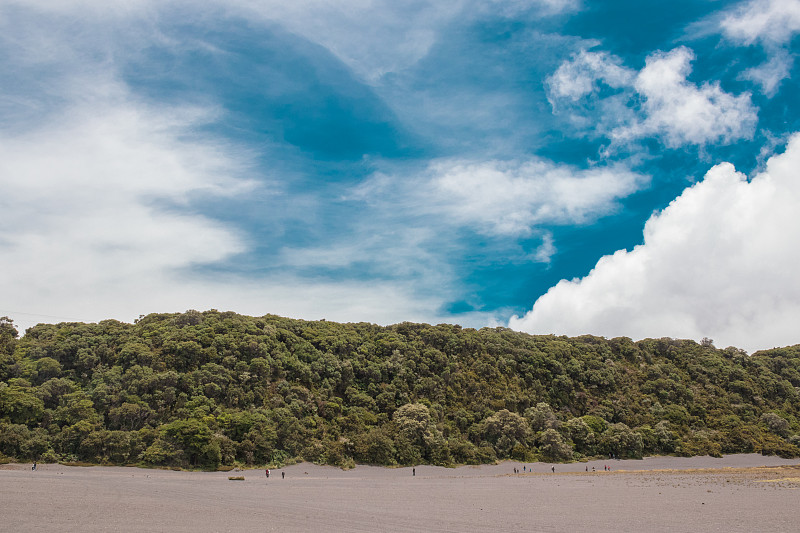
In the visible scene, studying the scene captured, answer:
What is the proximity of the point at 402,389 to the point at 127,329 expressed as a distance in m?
49.0

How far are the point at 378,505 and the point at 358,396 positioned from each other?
164 feet

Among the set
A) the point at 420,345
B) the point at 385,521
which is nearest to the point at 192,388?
the point at 420,345

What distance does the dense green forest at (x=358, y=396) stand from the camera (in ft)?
200

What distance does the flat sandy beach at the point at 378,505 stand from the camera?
22.7 metres

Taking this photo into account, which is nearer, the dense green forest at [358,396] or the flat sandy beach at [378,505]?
the flat sandy beach at [378,505]

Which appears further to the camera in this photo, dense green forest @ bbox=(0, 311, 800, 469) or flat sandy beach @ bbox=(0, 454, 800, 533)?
dense green forest @ bbox=(0, 311, 800, 469)

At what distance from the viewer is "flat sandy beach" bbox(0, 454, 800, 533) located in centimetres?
2270

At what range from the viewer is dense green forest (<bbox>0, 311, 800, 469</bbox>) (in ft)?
200

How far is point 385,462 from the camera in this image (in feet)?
217

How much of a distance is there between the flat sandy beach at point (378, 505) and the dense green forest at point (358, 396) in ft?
33.9

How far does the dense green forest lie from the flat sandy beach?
10.3 m

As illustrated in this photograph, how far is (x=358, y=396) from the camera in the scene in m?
80.1

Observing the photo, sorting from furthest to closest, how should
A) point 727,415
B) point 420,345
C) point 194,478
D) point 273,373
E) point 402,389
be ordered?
point 420,345 → point 727,415 → point 402,389 → point 273,373 → point 194,478

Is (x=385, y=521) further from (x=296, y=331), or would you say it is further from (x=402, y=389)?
(x=296, y=331)
